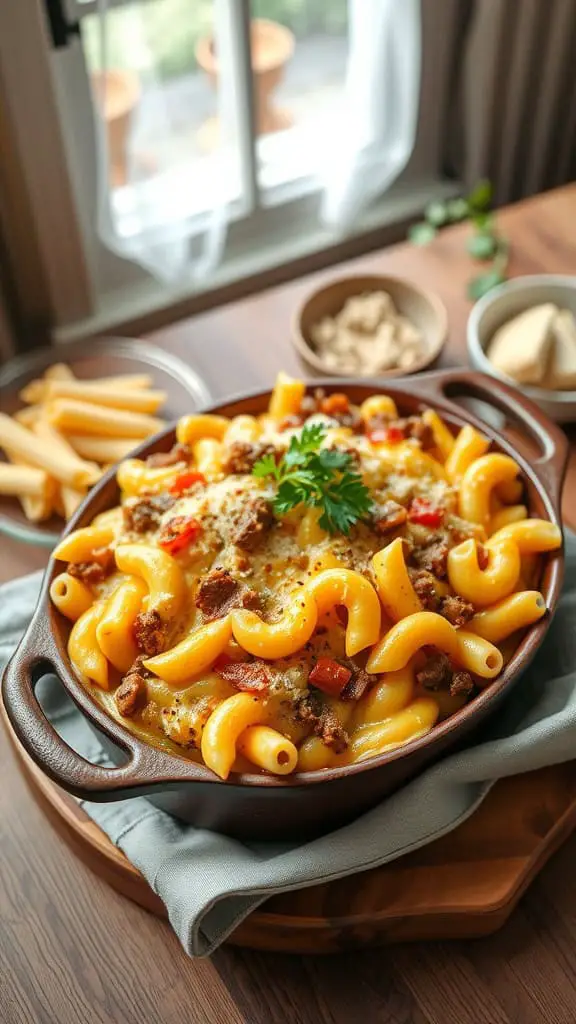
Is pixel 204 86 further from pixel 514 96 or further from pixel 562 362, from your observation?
pixel 562 362

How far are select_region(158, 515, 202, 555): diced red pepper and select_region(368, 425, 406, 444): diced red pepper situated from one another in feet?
0.84

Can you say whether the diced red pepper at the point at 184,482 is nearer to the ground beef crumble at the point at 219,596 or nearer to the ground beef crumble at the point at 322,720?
the ground beef crumble at the point at 219,596

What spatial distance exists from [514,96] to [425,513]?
5.58 ft

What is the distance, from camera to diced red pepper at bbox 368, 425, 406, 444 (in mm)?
1153

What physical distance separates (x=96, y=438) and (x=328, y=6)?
53.5 inches

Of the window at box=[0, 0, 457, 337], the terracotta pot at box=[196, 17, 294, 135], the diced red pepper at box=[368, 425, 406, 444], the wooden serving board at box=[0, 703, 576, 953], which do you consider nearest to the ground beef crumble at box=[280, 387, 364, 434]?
the diced red pepper at box=[368, 425, 406, 444]

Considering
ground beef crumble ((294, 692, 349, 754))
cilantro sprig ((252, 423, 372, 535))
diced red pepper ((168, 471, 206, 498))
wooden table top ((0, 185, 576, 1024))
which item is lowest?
wooden table top ((0, 185, 576, 1024))

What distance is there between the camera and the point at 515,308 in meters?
1.47

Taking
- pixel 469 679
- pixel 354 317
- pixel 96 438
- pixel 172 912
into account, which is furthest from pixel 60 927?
pixel 354 317

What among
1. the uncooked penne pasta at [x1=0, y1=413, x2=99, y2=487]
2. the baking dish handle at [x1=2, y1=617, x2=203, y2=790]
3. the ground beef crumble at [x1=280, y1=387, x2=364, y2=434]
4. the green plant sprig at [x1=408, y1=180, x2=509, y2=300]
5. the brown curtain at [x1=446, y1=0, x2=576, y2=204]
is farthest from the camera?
the brown curtain at [x1=446, y1=0, x2=576, y2=204]

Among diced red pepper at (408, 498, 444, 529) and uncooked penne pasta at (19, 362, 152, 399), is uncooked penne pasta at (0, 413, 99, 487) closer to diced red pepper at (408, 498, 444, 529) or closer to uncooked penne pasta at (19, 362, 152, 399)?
uncooked penne pasta at (19, 362, 152, 399)

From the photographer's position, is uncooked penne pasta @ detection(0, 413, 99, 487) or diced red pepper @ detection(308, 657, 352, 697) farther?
uncooked penne pasta @ detection(0, 413, 99, 487)

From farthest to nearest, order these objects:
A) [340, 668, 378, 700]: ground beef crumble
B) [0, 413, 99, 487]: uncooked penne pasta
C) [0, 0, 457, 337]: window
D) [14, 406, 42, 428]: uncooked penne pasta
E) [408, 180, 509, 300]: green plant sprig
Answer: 1. [0, 0, 457, 337]: window
2. [408, 180, 509, 300]: green plant sprig
3. [14, 406, 42, 428]: uncooked penne pasta
4. [0, 413, 99, 487]: uncooked penne pasta
5. [340, 668, 378, 700]: ground beef crumble

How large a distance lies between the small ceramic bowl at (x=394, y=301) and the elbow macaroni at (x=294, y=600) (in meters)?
0.35
